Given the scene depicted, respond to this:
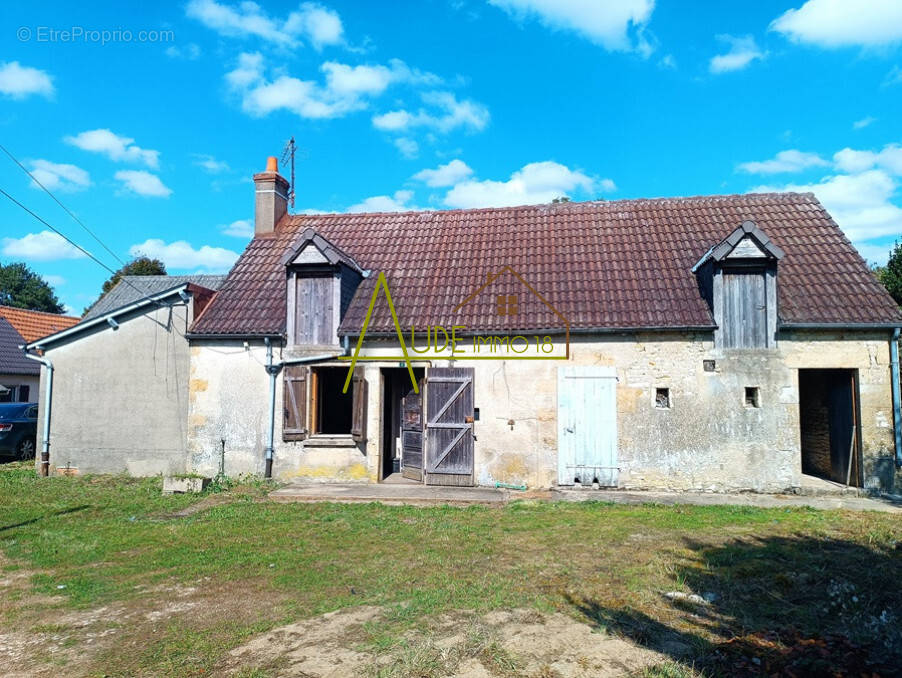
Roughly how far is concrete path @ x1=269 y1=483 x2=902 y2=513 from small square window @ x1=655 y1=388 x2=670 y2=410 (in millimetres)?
1558

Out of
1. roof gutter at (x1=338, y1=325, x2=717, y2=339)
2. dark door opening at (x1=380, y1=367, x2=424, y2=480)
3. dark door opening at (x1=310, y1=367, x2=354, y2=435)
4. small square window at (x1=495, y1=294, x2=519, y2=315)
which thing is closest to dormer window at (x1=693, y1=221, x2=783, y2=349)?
roof gutter at (x1=338, y1=325, x2=717, y2=339)

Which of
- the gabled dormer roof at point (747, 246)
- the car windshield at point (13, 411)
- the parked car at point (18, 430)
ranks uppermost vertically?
the gabled dormer roof at point (747, 246)

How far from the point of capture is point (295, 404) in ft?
37.8

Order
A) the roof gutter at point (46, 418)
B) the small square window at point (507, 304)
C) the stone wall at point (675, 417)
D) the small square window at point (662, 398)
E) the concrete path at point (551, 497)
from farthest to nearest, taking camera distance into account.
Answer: the roof gutter at point (46, 418) → the small square window at point (507, 304) → the small square window at point (662, 398) → the stone wall at point (675, 417) → the concrete path at point (551, 497)

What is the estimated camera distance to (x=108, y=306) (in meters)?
21.5

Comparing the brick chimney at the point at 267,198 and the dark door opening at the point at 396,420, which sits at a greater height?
the brick chimney at the point at 267,198

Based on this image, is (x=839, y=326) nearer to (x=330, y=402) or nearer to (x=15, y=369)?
(x=330, y=402)

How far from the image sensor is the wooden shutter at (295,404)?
37.6 ft

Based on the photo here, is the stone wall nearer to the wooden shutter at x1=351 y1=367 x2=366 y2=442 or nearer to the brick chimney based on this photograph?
the wooden shutter at x1=351 y1=367 x2=366 y2=442

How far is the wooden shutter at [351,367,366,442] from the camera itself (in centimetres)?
1124

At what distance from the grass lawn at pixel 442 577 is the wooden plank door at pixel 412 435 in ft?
7.77

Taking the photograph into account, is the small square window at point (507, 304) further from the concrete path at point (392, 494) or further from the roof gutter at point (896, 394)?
the roof gutter at point (896, 394)

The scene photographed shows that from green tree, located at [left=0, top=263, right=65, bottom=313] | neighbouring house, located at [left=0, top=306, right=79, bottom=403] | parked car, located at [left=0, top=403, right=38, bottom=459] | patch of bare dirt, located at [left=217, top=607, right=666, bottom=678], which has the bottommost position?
patch of bare dirt, located at [left=217, top=607, right=666, bottom=678]

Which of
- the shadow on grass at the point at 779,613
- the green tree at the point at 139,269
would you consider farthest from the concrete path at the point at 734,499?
the green tree at the point at 139,269
